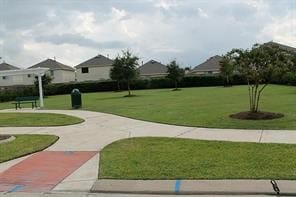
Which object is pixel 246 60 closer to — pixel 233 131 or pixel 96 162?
pixel 233 131

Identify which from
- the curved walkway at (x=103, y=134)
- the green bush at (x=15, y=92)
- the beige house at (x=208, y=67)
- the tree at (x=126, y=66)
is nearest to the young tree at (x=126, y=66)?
the tree at (x=126, y=66)

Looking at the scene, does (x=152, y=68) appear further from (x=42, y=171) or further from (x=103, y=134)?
(x=42, y=171)

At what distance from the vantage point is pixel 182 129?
14438 mm

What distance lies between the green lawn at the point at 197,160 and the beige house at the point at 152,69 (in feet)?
237

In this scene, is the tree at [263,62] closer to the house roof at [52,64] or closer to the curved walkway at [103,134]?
the curved walkway at [103,134]

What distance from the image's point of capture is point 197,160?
365 inches

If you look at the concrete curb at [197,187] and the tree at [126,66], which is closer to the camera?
the concrete curb at [197,187]

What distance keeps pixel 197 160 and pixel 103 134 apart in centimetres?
539

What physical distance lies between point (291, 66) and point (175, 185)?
10.7 metres

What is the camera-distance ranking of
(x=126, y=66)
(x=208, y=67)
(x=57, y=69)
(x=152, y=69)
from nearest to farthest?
Result: (x=126, y=66) < (x=57, y=69) < (x=208, y=67) < (x=152, y=69)

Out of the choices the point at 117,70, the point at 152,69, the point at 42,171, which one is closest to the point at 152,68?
the point at 152,69

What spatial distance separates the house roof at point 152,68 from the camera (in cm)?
8512

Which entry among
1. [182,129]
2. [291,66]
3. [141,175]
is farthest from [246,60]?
[141,175]

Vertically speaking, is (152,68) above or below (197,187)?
above
